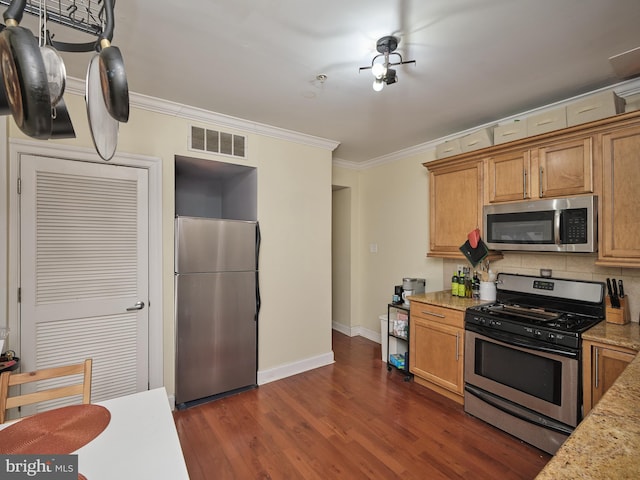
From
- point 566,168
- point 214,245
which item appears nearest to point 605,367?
point 566,168

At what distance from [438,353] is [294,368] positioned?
5.07 ft

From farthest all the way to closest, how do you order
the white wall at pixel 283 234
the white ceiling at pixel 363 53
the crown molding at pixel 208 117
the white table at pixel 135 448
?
the white wall at pixel 283 234
the crown molding at pixel 208 117
the white ceiling at pixel 363 53
the white table at pixel 135 448

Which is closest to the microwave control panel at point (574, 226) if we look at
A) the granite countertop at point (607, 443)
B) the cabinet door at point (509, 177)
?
the cabinet door at point (509, 177)

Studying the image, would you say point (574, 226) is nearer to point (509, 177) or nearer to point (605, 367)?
point (509, 177)

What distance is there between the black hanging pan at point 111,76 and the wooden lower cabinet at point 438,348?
2773 mm

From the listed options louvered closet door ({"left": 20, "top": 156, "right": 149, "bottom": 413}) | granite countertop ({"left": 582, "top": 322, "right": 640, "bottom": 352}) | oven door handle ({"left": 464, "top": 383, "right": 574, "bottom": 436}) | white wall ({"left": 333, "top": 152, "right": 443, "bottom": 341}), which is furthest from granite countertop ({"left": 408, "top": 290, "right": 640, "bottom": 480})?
louvered closet door ({"left": 20, "top": 156, "right": 149, "bottom": 413})

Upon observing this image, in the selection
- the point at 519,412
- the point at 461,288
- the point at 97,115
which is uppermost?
the point at 97,115

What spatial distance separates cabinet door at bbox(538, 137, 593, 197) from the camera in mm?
2256

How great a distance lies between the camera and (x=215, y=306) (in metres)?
2.90

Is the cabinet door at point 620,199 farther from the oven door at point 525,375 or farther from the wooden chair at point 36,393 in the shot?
the wooden chair at point 36,393

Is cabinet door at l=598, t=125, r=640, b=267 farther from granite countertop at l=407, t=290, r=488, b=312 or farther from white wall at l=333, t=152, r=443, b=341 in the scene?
white wall at l=333, t=152, r=443, b=341

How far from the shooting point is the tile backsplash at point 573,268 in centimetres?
229

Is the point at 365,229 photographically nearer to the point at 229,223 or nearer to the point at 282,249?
the point at 282,249

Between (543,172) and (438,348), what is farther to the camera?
(438,348)
